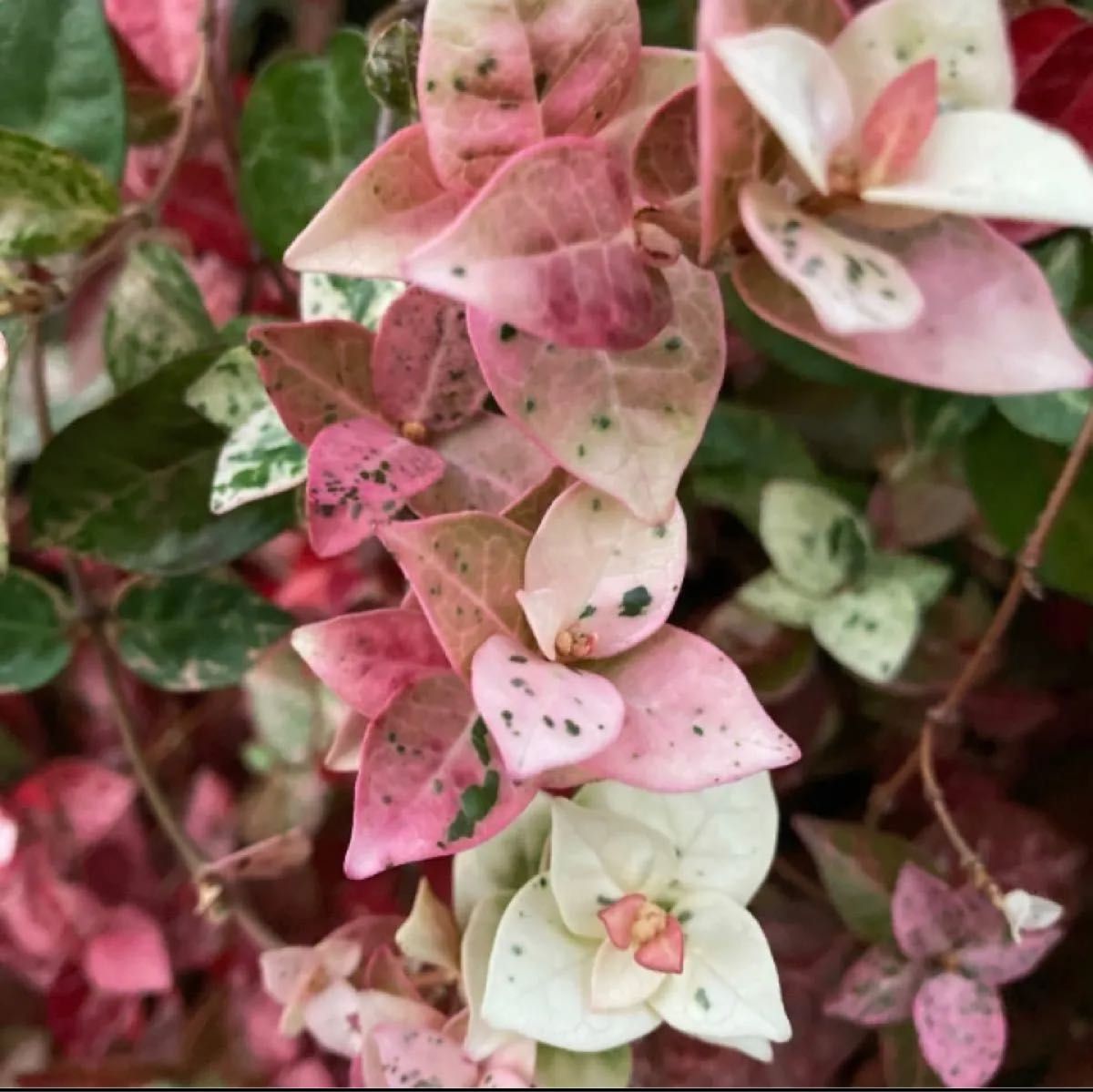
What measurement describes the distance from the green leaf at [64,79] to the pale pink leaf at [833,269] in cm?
31

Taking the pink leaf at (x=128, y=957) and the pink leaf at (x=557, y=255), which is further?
the pink leaf at (x=128, y=957)

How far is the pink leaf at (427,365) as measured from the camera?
0.34 m

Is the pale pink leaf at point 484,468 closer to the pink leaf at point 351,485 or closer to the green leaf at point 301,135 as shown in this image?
the pink leaf at point 351,485

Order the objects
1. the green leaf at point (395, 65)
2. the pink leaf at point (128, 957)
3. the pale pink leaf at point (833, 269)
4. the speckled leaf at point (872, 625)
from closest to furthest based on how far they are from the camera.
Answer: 1. the pale pink leaf at point (833, 269)
2. the green leaf at point (395, 65)
3. the speckled leaf at point (872, 625)
4. the pink leaf at point (128, 957)

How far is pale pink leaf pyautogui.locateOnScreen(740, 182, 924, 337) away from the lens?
223mm

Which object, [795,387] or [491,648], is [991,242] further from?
[795,387]

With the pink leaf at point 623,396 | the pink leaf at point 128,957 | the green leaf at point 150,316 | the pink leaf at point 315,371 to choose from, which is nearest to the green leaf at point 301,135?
the green leaf at point 150,316

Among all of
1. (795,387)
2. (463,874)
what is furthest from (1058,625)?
(463,874)

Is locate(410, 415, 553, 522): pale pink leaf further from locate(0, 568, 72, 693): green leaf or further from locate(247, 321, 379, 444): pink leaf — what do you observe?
locate(0, 568, 72, 693): green leaf

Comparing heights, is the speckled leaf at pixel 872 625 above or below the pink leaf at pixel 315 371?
below

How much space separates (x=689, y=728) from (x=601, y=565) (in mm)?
50

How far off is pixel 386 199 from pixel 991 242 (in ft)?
0.48

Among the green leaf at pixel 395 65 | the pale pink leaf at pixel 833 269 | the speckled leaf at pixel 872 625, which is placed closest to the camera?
the pale pink leaf at pixel 833 269

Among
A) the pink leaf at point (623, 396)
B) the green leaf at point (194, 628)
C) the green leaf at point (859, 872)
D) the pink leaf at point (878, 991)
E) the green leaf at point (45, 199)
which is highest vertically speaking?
the pink leaf at point (623, 396)
